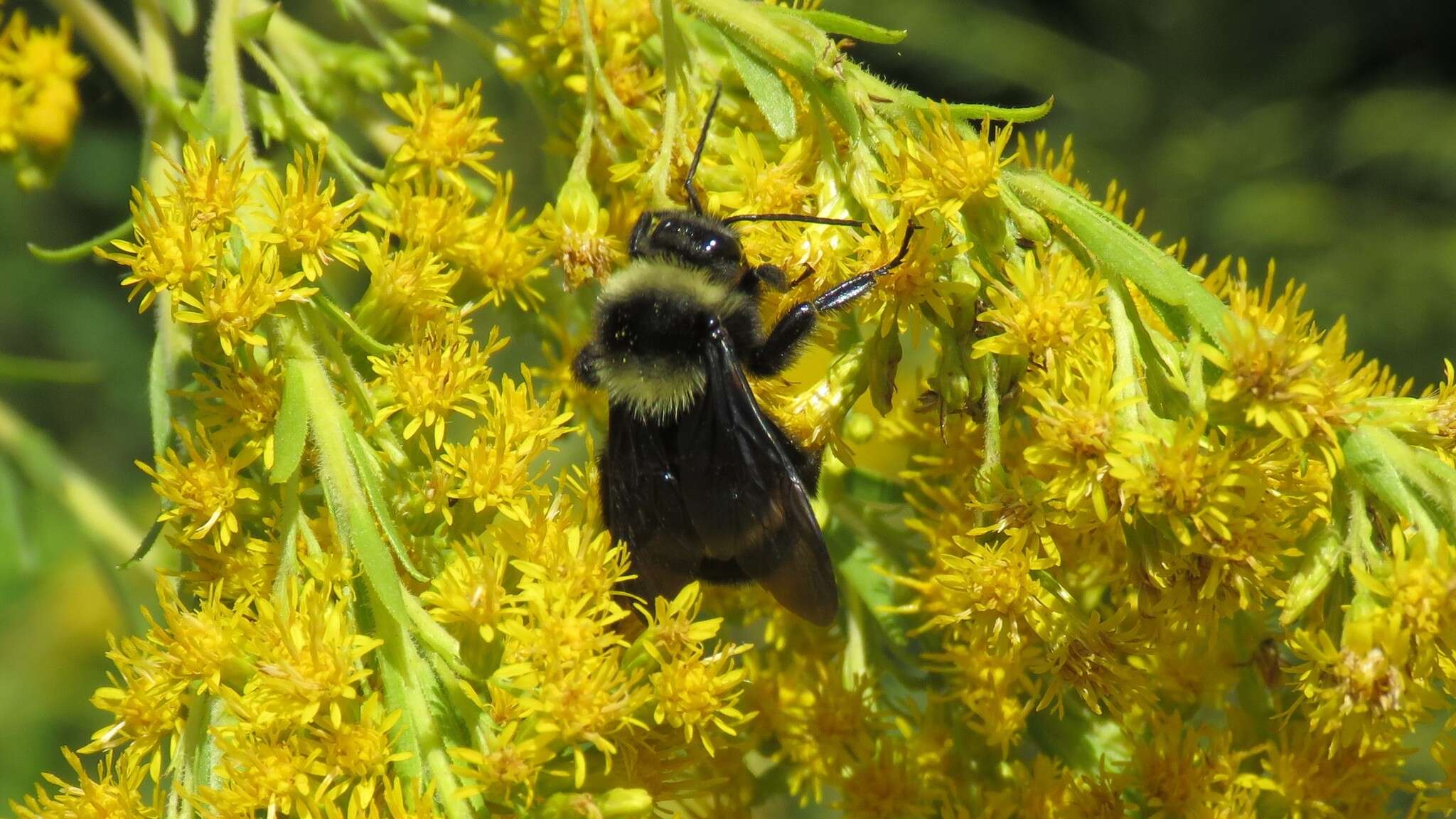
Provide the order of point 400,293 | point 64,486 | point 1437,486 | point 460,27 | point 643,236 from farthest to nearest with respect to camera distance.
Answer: point 64,486 < point 460,27 < point 643,236 < point 400,293 < point 1437,486

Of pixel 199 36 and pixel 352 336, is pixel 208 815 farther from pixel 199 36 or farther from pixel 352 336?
pixel 199 36

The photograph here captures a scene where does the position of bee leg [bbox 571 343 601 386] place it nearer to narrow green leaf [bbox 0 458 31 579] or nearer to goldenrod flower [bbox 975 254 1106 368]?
goldenrod flower [bbox 975 254 1106 368]

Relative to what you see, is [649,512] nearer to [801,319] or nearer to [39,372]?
[801,319]

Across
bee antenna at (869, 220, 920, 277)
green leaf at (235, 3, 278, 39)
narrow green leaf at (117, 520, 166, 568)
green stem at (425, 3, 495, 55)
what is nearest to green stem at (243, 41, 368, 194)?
green leaf at (235, 3, 278, 39)

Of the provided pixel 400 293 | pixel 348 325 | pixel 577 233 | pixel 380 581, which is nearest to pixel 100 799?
pixel 380 581

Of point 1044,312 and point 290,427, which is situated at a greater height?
point 1044,312

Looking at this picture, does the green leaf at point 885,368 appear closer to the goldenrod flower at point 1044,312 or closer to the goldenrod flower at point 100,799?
the goldenrod flower at point 1044,312
